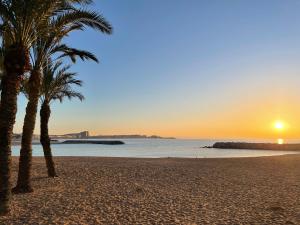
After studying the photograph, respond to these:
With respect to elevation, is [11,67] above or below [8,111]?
above

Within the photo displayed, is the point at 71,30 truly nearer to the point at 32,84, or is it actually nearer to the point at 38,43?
the point at 38,43

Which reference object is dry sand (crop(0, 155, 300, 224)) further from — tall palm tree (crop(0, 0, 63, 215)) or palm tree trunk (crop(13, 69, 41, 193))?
tall palm tree (crop(0, 0, 63, 215))

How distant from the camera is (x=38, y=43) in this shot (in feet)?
46.0

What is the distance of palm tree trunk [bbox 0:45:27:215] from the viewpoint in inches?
390

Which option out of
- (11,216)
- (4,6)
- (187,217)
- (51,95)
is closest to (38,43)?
(4,6)

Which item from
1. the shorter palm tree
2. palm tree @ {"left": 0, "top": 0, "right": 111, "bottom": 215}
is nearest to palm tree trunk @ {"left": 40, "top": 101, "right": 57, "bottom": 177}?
the shorter palm tree

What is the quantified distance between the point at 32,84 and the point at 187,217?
7458 millimetres

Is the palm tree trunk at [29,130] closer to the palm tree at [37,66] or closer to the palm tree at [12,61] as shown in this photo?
the palm tree at [37,66]

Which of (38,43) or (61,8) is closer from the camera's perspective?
(61,8)

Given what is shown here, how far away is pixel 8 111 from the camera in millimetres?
10023

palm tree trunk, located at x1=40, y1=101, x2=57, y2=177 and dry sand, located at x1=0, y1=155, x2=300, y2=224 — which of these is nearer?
dry sand, located at x1=0, y1=155, x2=300, y2=224

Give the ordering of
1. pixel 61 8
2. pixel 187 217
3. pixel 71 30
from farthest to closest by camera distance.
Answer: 1. pixel 71 30
2. pixel 61 8
3. pixel 187 217

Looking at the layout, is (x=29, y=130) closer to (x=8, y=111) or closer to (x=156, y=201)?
(x=8, y=111)

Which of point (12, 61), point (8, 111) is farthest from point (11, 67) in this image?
point (8, 111)
